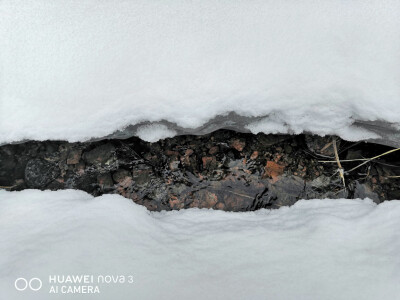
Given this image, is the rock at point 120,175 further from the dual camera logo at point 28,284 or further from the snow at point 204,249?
the dual camera logo at point 28,284

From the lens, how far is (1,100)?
56.4 inches

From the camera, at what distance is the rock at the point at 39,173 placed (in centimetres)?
164

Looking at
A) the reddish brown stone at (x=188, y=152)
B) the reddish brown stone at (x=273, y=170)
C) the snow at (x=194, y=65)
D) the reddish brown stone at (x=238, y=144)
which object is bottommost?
the reddish brown stone at (x=273, y=170)

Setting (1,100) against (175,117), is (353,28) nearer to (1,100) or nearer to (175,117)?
(175,117)

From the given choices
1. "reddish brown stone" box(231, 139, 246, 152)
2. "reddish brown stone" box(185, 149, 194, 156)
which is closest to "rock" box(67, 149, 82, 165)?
"reddish brown stone" box(185, 149, 194, 156)

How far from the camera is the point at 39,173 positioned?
1.65 m

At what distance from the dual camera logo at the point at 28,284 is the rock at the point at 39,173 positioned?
650mm

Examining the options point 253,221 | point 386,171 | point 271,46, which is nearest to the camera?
point 271,46

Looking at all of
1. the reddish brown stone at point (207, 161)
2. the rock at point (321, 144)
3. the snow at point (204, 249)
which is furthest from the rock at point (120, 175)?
the rock at point (321, 144)

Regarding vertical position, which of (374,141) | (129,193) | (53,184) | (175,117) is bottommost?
(129,193)

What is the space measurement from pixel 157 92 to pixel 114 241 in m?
0.79

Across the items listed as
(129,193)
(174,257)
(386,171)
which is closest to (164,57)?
(129,193)

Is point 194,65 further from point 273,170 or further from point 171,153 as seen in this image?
point 273,170

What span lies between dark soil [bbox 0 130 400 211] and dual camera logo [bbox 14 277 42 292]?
24.6 inches
